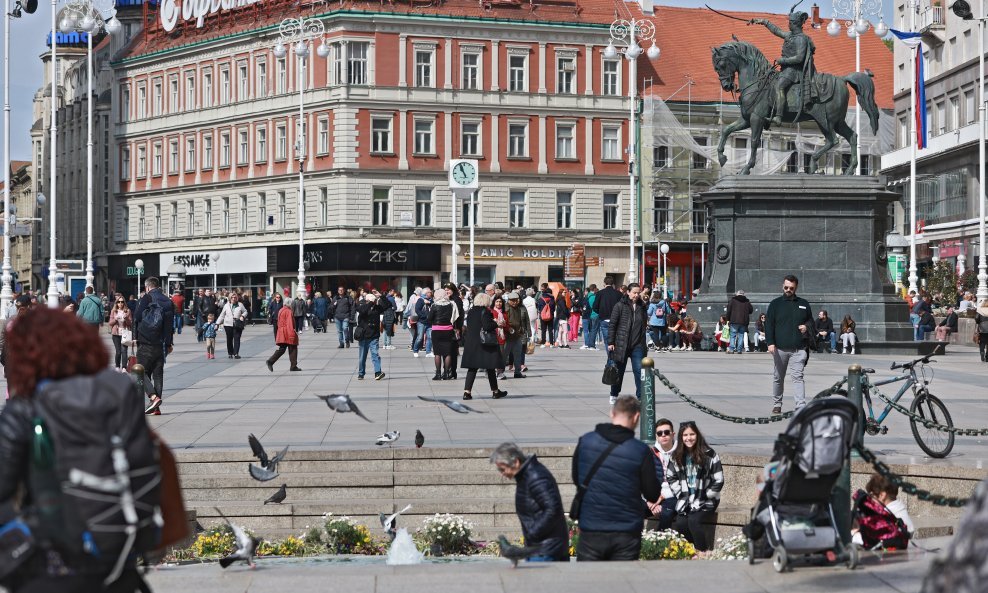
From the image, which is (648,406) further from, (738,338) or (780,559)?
(738,338)

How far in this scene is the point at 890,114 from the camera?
8362 cm

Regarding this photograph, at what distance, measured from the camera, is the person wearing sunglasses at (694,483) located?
13141 mm

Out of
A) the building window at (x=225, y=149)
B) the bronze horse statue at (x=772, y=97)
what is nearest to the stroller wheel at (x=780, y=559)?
the bronze horse statue at (x=772, y=97)

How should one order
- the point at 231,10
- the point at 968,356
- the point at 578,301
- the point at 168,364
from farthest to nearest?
1. the point at 231,10
2. the point at 578,301
3. the point at 968,356
4. the point at 168,364

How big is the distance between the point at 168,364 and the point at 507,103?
1737 inches

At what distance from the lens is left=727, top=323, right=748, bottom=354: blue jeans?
1364 inches

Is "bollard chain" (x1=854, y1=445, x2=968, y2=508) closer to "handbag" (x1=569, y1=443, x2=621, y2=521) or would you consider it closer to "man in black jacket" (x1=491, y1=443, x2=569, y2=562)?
"handbag" (x1=569, y1=443, x2=621, y2=521)

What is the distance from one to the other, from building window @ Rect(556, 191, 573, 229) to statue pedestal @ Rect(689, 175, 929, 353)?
42158 mm

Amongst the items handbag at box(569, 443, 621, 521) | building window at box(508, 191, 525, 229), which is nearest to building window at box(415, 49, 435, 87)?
building window at box(508, 191, 525, 229)

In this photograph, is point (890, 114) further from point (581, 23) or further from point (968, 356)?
point (968, 356)

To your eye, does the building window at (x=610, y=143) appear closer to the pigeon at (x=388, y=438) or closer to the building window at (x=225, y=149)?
the building window at (x=225, y=149)

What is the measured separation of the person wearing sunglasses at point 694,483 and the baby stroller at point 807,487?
10.1ft

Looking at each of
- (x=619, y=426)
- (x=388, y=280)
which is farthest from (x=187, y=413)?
(x=388, y=280)

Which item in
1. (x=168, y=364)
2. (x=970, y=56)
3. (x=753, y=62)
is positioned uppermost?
(x=970, y=56)
